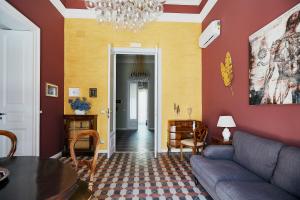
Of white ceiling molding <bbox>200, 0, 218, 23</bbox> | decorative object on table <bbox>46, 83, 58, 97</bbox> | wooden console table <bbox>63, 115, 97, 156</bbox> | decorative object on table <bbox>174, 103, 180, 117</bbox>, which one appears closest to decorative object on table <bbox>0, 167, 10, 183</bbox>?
decorative object on table <bbox>46, 83, 58, 97</bbox>

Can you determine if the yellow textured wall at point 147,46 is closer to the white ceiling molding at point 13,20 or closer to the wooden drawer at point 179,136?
the wooden drawer at point 179,136

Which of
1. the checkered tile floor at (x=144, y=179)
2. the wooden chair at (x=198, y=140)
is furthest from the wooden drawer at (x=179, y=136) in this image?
the wooden chair at (x=198, y=140)

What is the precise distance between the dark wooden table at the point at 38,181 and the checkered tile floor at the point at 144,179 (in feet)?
4.74

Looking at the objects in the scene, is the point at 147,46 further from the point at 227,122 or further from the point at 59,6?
the point at 227,122

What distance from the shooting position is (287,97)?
2.40m

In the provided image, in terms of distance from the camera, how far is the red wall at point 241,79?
8.27 ft

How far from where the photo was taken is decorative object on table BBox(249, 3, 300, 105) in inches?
90.4

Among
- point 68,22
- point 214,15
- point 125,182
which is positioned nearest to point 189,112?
point 214,15

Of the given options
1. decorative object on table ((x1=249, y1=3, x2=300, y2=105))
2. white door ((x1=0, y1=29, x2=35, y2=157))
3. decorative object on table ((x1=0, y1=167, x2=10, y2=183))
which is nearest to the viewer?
decorative object on table ((x1=0, y1=167, x2=10, y2=183))

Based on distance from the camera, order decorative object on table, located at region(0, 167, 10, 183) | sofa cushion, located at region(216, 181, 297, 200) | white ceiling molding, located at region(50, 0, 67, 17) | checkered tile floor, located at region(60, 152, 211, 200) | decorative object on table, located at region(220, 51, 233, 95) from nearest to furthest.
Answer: decorative object on table, located at region(0, 167, 10, 183), sofa cushion, located at region(216, 181, 297, 200), checkered tile floor, located at region(60, 152, 211, 200), decorative object on table, located at region(220, 51, 233, 95), white ceiling molding, located at region(50, 0, 67, 17)

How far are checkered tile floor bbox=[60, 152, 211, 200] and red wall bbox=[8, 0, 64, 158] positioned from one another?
2.28 feet

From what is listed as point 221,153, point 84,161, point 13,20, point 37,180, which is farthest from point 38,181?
point 13,20

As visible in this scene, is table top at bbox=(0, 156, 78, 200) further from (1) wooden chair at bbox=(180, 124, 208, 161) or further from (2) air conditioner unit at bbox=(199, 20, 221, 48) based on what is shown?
(2) air conditioner unit at bbox=(199, 20, 221, 48)

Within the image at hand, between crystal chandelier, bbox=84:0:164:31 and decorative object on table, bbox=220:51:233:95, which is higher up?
crystal chandelier, bbox=84:0:164:31
